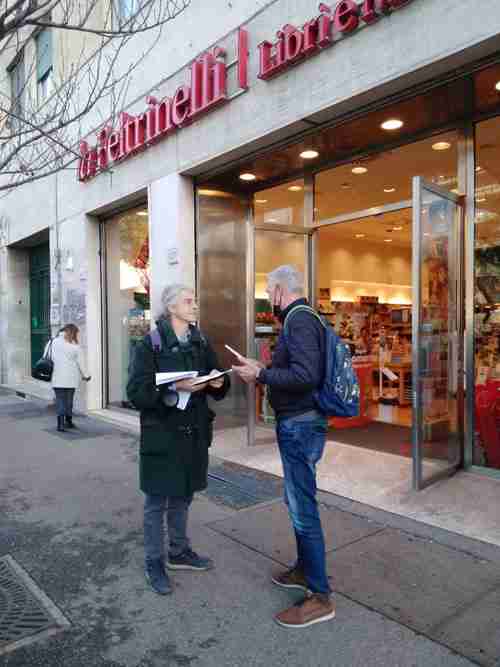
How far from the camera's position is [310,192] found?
706cm

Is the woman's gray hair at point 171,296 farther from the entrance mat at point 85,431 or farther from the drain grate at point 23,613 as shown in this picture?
the entrance mat at point 85,431

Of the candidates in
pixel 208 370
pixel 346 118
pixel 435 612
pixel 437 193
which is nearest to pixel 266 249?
pixel 346 118

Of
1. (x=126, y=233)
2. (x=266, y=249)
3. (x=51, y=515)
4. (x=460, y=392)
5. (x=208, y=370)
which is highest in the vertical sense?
(x=126, y=233)

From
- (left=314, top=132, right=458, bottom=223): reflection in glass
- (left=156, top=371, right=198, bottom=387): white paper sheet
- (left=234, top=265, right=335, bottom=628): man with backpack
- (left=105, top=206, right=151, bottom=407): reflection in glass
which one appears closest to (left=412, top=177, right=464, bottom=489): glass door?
(left=314, top=132, right=458, bottom=223): reflection in glass

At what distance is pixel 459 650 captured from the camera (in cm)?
262

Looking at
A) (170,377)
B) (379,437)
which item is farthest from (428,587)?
(379,437)

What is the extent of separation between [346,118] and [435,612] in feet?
14.2

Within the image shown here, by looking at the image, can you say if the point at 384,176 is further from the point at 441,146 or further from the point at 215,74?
the point at 215,74

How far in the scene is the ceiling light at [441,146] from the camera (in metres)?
5.68

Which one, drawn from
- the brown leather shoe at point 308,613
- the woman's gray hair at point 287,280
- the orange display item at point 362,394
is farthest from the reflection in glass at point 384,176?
the brown leather shoe at point 308,613

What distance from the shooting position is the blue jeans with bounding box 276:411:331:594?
2.92 meters

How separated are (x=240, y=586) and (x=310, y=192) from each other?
16.8ft

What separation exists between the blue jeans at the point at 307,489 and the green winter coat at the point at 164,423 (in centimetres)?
67

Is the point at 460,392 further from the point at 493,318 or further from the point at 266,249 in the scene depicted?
the point at 266,249
